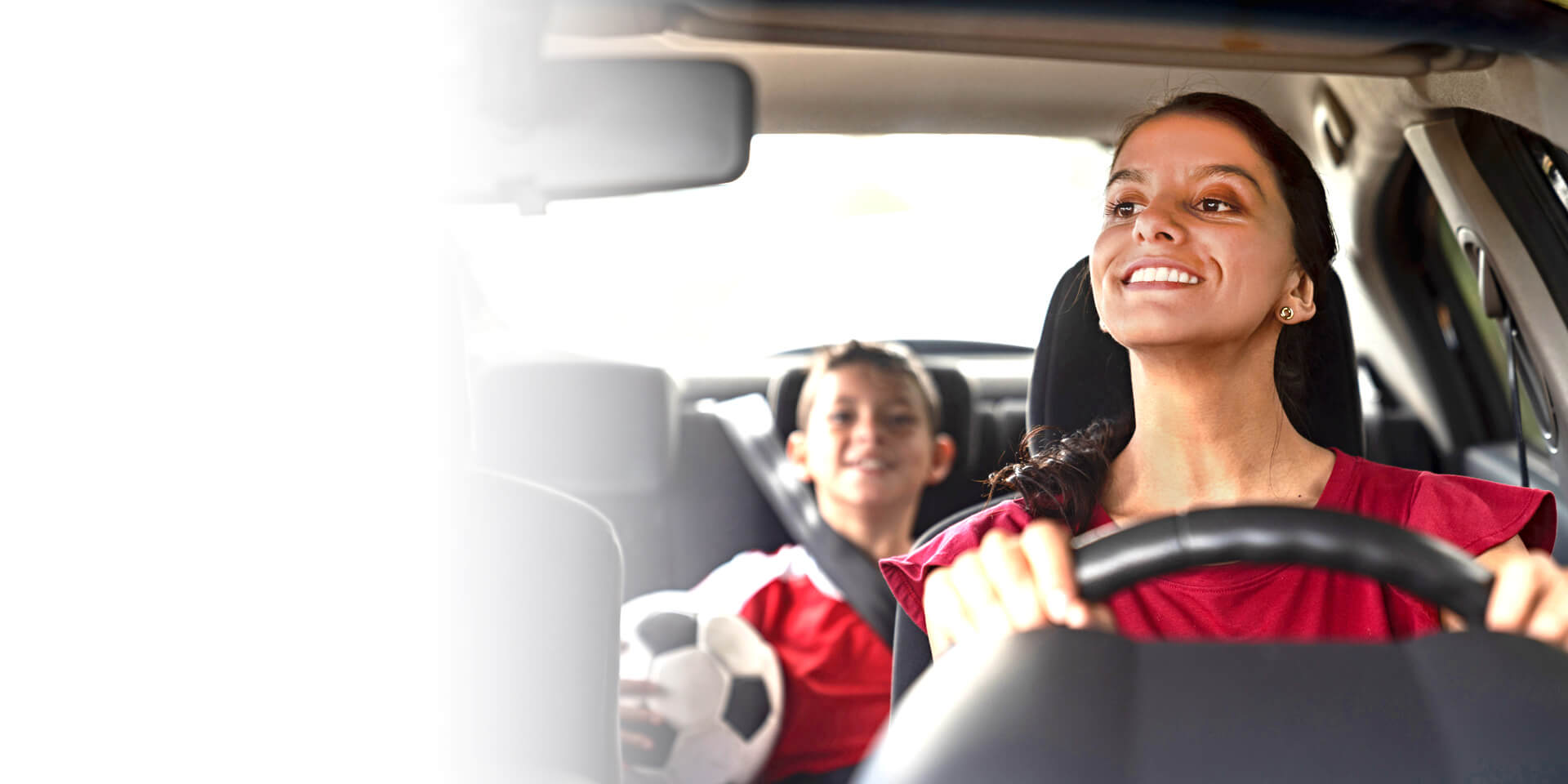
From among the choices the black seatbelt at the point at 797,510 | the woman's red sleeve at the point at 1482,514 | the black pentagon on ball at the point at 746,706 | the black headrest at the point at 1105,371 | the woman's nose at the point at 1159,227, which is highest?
the woman's nose at the point at 1159,227

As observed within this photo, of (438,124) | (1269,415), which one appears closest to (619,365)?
(438,124)

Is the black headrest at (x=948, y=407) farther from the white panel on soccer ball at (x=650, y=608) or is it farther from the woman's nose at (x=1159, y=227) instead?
the woman's nose at (x=1159, y=227)

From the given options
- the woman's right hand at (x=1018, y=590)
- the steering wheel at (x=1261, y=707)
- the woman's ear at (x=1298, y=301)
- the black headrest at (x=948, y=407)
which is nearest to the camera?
the steering wheel at (x=1261, y=707)

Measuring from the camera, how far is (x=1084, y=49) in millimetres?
1020

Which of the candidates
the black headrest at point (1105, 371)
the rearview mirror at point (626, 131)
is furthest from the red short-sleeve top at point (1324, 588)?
the rearview mirror at point (626, 131)

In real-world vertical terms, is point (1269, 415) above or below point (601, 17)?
below

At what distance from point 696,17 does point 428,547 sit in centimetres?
59

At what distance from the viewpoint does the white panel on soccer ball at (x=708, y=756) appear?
2.00 meters

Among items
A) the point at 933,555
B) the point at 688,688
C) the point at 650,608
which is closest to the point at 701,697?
the point at 688,688

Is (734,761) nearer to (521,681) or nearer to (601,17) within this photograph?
(521,681)

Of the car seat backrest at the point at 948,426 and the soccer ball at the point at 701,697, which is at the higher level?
the car seat backrest at the point at 948,426

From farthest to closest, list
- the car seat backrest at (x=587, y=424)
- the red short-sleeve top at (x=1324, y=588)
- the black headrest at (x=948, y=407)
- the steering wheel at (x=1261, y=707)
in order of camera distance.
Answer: the black headrest at (x=948, y=407) → the car seat backrest at (x=587, y=424) → the red short-sleeve top at (x=1324, y=588) → the steering wheel at (x=1261, y=707)

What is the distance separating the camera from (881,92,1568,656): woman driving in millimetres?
1058

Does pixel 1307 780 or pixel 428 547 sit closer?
pixel 1307 780
